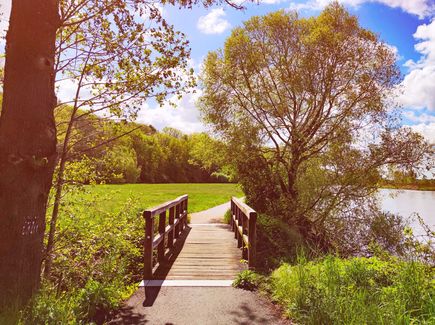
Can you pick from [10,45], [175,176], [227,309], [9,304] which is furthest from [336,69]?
[175,176]

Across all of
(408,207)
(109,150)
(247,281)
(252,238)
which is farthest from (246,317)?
(408,207)

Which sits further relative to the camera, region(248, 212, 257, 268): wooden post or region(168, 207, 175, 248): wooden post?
region(168, 207, 175, 248): wooden post

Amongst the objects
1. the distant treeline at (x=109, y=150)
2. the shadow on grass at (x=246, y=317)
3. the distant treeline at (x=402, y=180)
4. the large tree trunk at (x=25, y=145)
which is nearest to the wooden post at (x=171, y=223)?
the distant treeline at (x=109, y=150)

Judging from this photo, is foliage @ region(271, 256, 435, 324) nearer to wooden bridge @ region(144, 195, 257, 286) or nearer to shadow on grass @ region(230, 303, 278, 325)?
shadow on grass @ region(230, 303, 278, 325)

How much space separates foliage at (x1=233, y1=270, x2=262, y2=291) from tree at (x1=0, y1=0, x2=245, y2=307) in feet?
10.9

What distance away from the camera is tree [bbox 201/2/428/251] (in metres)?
12.9

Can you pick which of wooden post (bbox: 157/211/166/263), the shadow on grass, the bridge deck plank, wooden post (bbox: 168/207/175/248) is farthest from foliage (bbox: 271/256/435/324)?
wooden post (bbox: 168/207/175/248)

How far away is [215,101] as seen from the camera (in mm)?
15328

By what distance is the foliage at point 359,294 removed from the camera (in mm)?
3854

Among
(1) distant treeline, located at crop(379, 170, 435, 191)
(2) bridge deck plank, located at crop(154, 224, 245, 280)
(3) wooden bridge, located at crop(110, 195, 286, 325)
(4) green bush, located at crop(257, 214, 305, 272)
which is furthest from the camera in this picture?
(1) distant treeline, located at crop(379, 170, 435, 191)

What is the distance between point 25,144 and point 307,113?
12.6 m

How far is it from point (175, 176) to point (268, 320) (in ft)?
233

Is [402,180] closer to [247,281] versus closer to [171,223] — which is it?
[171,223]

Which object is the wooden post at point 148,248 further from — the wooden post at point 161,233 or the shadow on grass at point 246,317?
the shadow on grass at point 246,317
